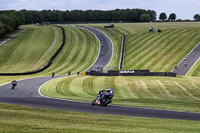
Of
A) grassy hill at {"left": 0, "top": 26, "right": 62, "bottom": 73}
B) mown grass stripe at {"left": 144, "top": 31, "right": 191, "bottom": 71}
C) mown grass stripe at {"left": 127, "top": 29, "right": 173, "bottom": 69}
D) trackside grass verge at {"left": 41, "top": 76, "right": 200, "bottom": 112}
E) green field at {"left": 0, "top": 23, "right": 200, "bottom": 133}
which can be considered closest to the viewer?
green field at {"left": 0, "top": 23, "right": 200, "bottom": 133}

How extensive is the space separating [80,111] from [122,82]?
85.2 ft

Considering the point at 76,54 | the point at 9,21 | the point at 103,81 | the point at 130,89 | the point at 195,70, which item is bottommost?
the point at 195,70

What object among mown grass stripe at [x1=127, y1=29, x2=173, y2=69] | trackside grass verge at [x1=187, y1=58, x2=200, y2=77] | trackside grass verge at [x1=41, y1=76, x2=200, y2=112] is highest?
trackside grass verge at [x1=41, y1=76, x2=200, y2=112]

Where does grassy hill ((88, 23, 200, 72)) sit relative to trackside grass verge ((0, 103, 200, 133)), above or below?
below

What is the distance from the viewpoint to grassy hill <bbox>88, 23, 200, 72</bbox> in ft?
298

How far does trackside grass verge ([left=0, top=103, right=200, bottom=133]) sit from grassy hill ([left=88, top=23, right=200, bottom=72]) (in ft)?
203

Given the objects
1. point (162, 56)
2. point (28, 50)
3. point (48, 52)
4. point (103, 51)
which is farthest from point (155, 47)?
point (28, 50)

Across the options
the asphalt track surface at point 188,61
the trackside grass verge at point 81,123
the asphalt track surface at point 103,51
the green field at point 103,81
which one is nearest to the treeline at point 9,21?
the green field at point 103,81

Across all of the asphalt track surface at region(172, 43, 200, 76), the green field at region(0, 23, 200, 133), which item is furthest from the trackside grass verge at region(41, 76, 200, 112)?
the asphalt track surface at region(172, 43, 200, 76)

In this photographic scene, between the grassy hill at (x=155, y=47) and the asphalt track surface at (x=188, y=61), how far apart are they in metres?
1.43

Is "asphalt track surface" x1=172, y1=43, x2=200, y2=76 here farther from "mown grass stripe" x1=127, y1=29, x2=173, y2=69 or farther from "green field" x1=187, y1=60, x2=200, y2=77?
"mown grass stripe" x1=127, y1=29, x2=173, y2=69

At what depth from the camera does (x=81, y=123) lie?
21.0 meters

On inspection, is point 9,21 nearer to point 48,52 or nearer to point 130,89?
point 48,52

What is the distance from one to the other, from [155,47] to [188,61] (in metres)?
18.9
